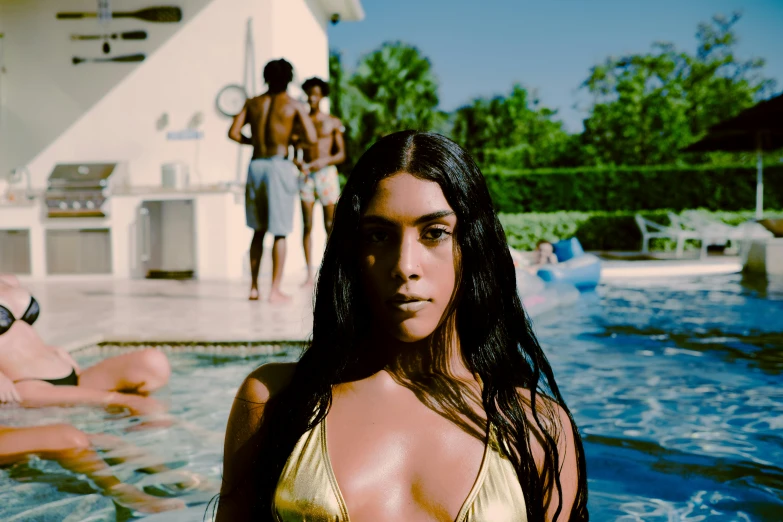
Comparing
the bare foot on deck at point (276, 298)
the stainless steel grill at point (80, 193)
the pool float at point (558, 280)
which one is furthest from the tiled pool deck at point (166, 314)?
the pool float at point (558, 280)

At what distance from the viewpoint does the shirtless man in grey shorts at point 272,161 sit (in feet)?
22.4

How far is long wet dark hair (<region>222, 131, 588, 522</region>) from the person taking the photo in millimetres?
1236

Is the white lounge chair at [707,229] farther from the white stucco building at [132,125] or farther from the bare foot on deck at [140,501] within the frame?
the bare foot on deck at [140,501]

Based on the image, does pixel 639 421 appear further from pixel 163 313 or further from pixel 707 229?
pixel 707 229

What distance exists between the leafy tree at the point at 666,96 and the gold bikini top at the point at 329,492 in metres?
23.8

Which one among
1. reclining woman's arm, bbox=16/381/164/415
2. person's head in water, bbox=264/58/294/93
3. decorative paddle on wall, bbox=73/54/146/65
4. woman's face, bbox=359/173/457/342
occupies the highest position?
decorative paddle on wall, bbox=73/54/146/65

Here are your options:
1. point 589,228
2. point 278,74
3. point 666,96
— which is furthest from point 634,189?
point 278,74

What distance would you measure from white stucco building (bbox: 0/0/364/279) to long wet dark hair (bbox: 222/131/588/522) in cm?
959

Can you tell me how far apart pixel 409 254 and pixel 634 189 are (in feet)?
61.8

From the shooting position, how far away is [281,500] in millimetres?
1159

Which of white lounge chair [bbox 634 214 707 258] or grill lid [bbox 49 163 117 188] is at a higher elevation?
grill lid [bbox 49 163 117 188]

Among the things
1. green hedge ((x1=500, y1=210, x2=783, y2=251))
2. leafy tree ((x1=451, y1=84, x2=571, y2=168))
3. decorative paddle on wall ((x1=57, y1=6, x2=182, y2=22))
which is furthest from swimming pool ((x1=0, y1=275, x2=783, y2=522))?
leafy tree ((x1=451, y1=84, x2=571, y2=168))

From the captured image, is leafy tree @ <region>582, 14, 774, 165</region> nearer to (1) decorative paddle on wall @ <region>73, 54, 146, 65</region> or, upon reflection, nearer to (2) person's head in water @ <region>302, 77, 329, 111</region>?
(1) decorative paddle on wall @ <region>73, 54, 146, 65</region>

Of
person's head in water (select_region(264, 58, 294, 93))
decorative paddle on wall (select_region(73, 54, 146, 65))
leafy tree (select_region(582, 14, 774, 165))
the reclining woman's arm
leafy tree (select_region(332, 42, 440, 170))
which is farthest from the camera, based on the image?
leafy tree (select_region(332, 42, 440, 170))
